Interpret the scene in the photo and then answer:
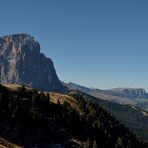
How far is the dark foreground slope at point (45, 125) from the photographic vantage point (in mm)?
110312

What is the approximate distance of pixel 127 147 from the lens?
152m

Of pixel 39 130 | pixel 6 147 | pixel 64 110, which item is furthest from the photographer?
pixel 64 110

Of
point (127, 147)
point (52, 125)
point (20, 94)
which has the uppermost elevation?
point (20, 94)

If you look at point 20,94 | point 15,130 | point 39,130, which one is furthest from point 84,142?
point 20,94

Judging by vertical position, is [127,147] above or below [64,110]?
below

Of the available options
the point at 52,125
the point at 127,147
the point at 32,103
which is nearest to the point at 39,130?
the point at 52,125

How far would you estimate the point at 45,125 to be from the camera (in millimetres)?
123688

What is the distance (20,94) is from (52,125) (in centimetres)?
2759

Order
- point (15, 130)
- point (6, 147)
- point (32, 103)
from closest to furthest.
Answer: point (6, 147), point (15, 130), point (32, 103)

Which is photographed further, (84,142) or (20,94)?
(20,94)

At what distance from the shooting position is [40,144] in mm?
110875

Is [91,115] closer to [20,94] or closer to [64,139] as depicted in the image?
[20,94]

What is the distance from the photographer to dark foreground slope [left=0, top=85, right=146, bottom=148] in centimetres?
11031

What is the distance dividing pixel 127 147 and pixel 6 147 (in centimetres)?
7446
